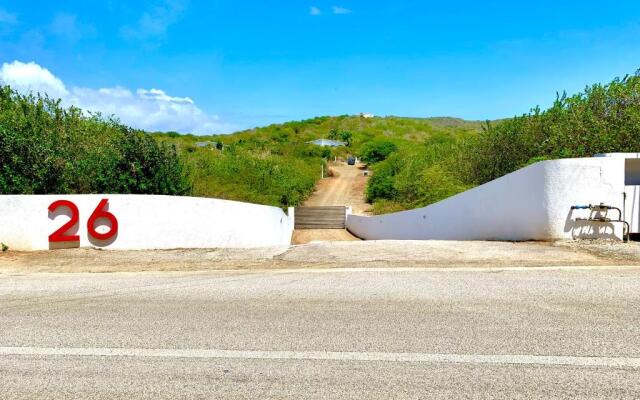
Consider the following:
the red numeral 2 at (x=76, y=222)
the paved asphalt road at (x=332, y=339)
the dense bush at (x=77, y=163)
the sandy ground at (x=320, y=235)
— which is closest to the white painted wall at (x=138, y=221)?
the red numeral 2 at (x=76, y=222)

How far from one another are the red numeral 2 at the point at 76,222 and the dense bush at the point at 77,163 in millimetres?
2548

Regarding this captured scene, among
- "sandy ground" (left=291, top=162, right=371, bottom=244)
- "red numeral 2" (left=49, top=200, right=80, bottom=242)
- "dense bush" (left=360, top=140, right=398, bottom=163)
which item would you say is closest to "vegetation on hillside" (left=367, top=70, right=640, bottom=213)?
"sandy ground" (left=291, top=162, right=371, bottom=244)

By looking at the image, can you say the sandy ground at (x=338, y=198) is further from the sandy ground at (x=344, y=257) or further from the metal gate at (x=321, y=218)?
the sandy ground at (x=344, y=257)

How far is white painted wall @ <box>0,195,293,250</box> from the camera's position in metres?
10.1

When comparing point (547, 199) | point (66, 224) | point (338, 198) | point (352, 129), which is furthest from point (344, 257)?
point (352, 129)

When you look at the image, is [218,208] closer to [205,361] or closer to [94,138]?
[205,361]

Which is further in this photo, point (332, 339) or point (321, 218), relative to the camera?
point (321, 218)

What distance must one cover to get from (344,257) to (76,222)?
21.4 ft

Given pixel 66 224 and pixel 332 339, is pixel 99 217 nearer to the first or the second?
pixel 66 224

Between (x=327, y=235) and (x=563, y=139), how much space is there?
46.9 ft

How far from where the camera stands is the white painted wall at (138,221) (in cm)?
1013

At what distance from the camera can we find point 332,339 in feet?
13.5

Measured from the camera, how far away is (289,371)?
3.46m

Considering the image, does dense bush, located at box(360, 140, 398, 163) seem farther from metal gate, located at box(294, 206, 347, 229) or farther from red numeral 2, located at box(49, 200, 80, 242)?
red numeral 2, located at box(49, 200, 80, 242)
